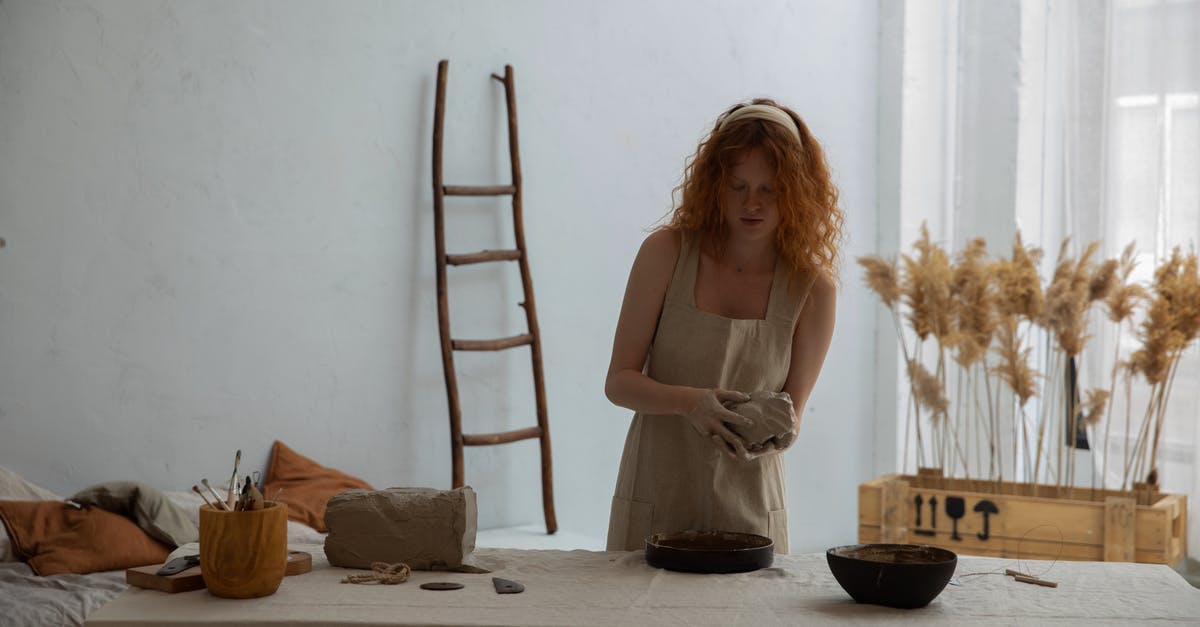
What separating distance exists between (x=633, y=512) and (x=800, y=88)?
148 inches

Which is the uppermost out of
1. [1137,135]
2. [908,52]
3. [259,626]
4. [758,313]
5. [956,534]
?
[908,52]

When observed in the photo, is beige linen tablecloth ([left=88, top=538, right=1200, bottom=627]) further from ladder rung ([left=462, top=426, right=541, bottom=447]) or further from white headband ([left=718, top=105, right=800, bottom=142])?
ladder rung ([left=462, top=426, right=541, bottom=447])

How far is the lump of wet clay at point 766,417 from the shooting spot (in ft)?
6.32

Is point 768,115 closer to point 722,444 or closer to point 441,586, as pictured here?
point 722,444

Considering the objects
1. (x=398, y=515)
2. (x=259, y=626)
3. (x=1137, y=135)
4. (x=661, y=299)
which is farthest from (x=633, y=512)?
(x=1137, y=135)

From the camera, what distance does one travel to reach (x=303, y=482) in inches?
142

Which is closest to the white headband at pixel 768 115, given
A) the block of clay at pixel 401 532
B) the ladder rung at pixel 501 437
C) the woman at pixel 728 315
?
the woman at pixel 728 315

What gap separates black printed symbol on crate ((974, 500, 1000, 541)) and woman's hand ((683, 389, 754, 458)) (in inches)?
95.8

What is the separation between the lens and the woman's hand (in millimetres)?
1937

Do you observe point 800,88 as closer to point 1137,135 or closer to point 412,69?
point 1137,135

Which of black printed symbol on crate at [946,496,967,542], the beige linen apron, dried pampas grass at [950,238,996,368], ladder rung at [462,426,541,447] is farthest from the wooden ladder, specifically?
A: the beige linen apron

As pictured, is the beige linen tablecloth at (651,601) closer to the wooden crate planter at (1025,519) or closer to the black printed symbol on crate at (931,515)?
the wooden crate planter at (1025,519)

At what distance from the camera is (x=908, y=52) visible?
5.92 m

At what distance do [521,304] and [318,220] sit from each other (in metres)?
0.84
